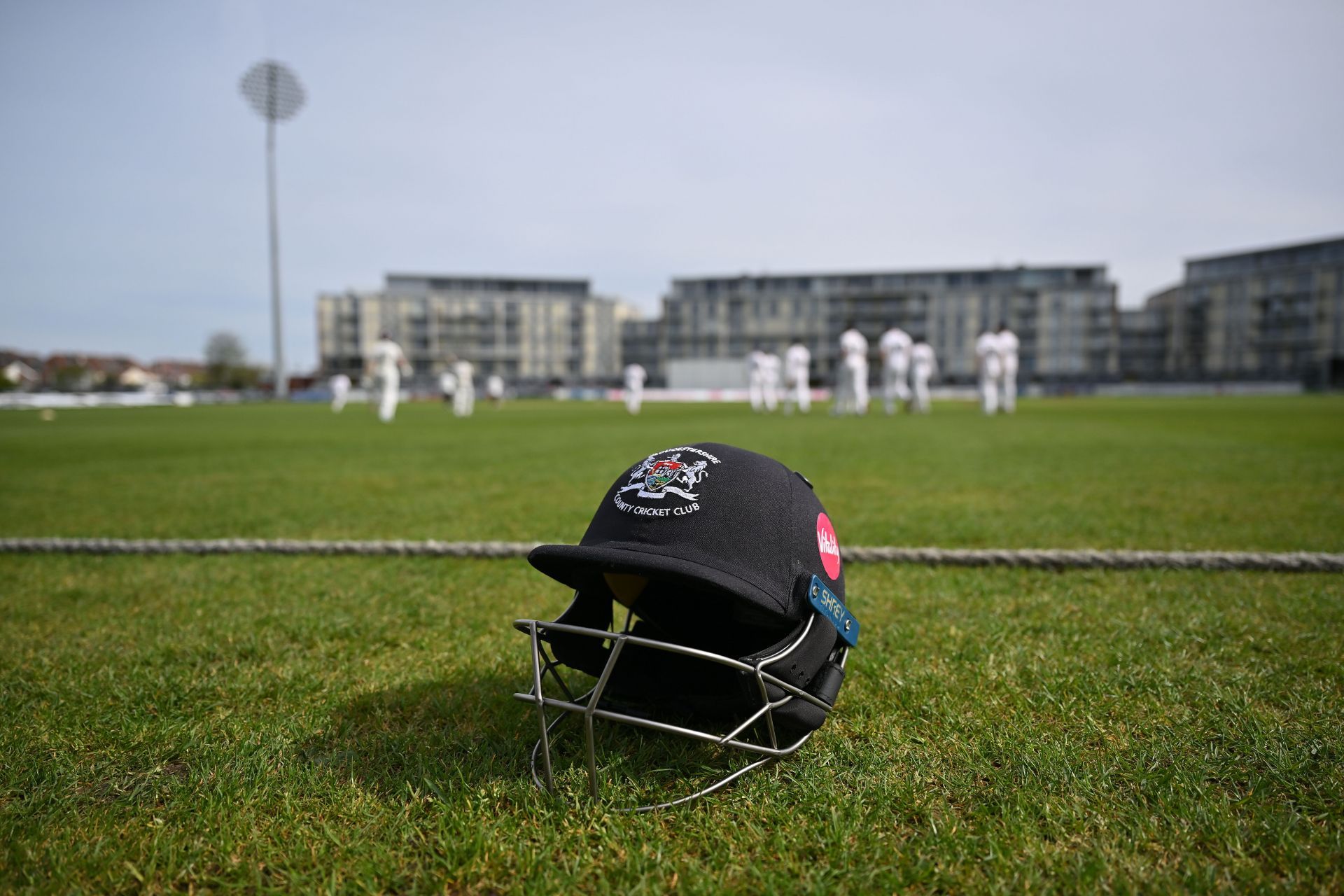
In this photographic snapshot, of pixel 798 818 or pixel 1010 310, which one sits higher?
pixel 1010 310

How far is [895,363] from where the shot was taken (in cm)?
2317

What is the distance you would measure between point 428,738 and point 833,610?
1.12m

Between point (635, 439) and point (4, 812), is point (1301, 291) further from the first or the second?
point (4, 812)

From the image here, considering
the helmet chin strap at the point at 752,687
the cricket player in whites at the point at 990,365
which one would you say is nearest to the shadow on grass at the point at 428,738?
the helmet chin strap at the point at 752,687

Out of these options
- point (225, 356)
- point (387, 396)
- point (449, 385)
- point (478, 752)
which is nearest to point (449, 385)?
point (449, 385)

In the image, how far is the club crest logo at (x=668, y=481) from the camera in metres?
1.91

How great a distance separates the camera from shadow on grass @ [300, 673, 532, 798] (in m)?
1.94

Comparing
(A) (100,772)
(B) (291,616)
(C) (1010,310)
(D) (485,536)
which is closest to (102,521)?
(D) (485,536)

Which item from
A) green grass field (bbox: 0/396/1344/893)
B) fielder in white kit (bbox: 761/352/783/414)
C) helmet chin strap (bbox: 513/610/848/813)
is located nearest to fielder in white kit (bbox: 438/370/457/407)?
fielder in white kit (bbox: 761/352/783/414)

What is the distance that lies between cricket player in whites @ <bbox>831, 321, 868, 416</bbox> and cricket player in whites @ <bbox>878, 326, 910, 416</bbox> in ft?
2.29

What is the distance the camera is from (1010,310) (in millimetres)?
89188

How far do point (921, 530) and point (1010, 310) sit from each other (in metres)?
92.7

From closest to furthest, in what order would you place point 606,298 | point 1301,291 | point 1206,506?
point 1206,506 < point 1301,291 < point 606,298

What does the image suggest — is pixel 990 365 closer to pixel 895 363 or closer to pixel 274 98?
pixel 895 363
